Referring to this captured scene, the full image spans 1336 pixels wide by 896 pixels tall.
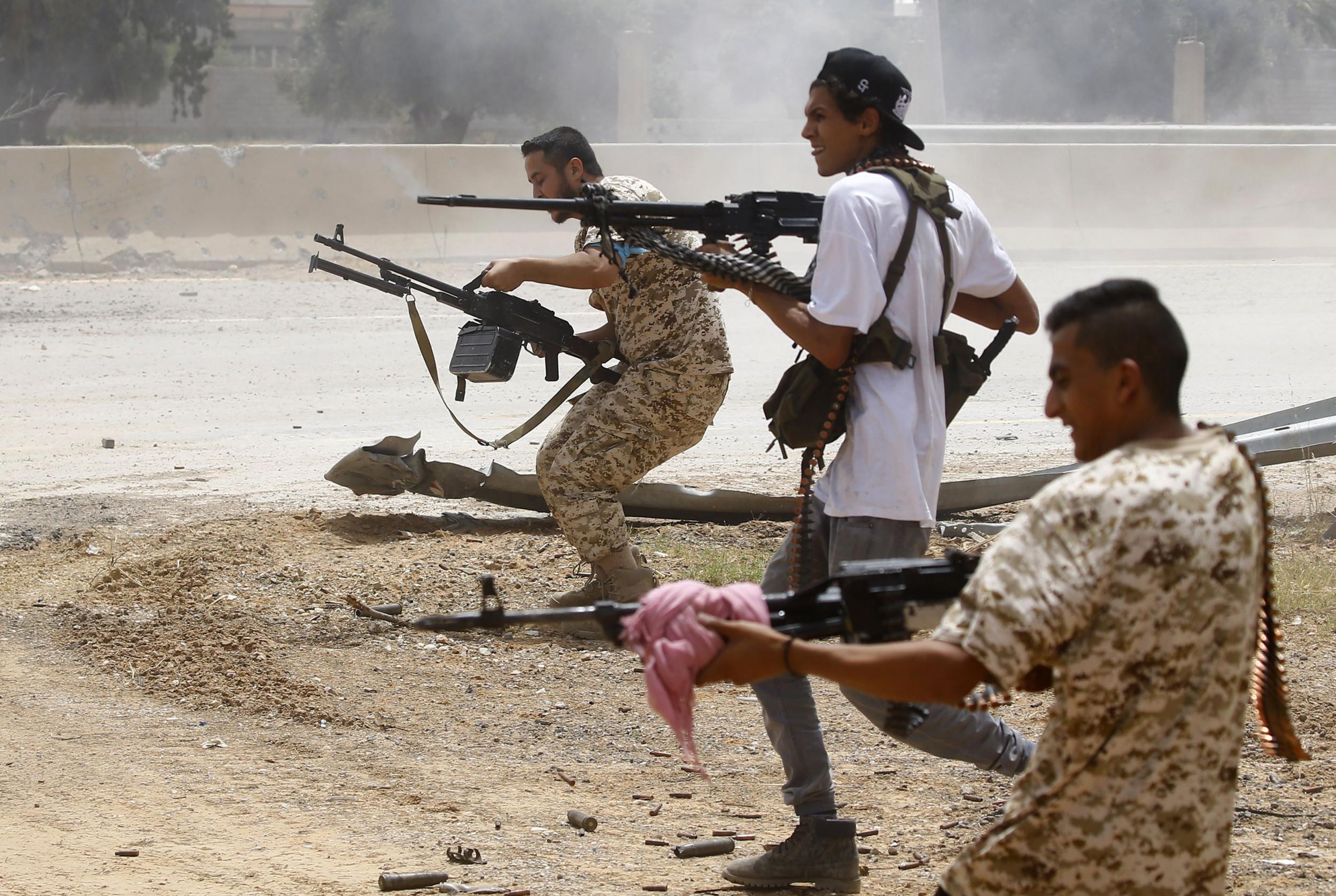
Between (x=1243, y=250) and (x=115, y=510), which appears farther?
(x=1243, y=250)

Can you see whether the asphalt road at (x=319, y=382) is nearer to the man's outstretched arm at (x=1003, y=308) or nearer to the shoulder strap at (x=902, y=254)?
the man's outstretched arm at (x=1003, y=308)

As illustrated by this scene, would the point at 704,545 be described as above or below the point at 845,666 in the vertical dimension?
below

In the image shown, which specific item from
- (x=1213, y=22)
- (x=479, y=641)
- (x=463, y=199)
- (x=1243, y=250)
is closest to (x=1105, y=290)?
(x=463, y=199)

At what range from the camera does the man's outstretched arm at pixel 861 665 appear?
192 cm

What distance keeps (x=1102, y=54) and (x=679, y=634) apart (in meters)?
44.7

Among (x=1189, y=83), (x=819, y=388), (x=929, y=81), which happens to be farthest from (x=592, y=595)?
(x=1189, y=83)

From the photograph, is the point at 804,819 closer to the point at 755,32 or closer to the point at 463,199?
the point at 463,199

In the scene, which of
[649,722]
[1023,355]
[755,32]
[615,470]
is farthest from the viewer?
[755,32]

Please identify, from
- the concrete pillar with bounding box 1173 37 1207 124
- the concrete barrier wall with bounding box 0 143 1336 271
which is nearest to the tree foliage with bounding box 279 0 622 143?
the concrete pillar with bounding box 1173 37 1207 124

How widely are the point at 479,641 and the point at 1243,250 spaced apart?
50.3 ft

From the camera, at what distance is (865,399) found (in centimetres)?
321

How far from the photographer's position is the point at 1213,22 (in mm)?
43531

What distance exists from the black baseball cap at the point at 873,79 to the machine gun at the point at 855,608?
144 centimetres

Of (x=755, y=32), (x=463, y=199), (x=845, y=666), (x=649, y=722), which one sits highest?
(x=755, y=32)
